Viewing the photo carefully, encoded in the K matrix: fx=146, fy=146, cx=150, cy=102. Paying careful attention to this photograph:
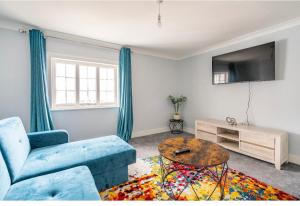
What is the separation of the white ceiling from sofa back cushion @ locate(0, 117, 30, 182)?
5.18 feet

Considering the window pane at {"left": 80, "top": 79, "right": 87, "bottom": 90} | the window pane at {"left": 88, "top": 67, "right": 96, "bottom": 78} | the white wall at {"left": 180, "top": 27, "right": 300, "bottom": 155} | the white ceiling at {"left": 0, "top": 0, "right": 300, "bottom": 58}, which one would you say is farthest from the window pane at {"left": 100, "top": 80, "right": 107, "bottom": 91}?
the white wall at {"left": 180, "top": 27, "right": 300, "bottom": 155}

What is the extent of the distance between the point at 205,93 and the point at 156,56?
1.66m

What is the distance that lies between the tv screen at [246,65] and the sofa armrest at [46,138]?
3122 mm

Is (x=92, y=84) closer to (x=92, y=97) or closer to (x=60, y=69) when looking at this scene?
(x=92, y=97)

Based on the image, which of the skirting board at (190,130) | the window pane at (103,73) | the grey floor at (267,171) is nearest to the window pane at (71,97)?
the window pane at (103,73)

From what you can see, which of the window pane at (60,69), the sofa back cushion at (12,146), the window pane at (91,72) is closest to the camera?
the sofa back cushion at (12,146)

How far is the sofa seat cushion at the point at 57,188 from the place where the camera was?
3.35ft

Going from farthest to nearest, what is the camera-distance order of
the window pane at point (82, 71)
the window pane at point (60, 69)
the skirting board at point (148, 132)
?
1. the skirting board at point (148, 132)
2. the window pane at point (82, 71)
3. the window pane at point (60, 69)

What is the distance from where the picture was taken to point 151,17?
2174 millimetres

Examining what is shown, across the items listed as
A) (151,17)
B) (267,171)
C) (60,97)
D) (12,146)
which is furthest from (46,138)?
(267,171)

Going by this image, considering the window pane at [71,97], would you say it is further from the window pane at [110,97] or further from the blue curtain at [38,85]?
the window pane at [110,97]

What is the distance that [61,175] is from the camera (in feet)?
4.21

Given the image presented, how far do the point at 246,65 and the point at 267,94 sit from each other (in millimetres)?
634

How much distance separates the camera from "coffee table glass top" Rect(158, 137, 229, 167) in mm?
1416
